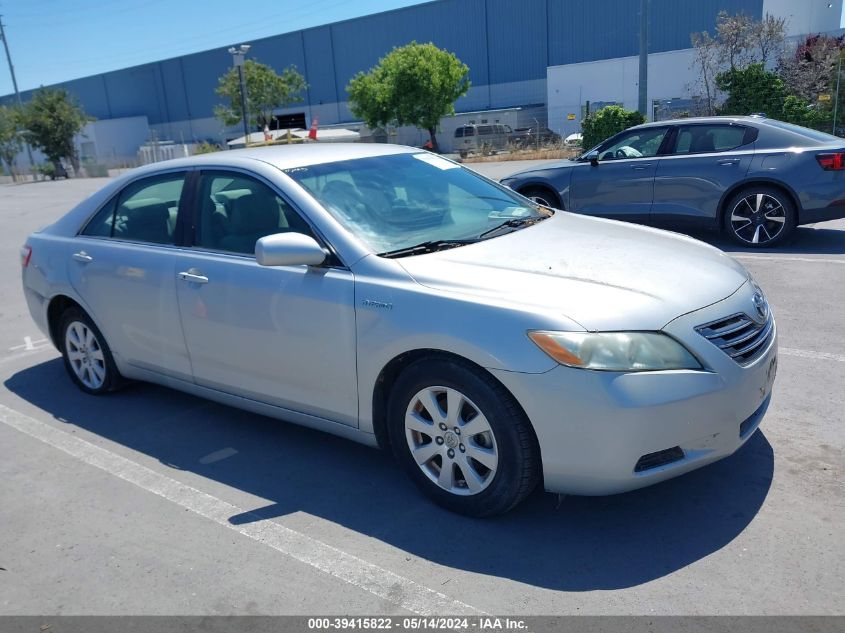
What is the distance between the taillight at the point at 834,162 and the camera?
8156 mm

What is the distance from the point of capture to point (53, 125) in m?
49.6

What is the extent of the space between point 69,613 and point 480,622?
64.1 inches

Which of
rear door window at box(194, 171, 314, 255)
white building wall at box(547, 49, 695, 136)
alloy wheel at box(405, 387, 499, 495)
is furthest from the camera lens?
Result: white building wall at box(547, 49, 695, 136)

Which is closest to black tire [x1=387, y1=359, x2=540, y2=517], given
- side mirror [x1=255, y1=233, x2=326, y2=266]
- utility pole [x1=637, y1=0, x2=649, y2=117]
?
side mirror [x1=255, y1=233, x2=326, y2=266]

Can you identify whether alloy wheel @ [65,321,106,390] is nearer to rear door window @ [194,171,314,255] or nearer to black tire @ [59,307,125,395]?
black tire @ [59,307,125,395]

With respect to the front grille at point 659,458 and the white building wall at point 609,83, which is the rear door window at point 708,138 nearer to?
the front grille at point 659,458

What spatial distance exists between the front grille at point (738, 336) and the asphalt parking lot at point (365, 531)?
702mm

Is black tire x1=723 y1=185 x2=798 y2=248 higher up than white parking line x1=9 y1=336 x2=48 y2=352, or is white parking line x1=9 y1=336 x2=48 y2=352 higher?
black tire x1=723 y1=185 x2=798 y2=248

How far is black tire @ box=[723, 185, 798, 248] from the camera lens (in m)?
8.55

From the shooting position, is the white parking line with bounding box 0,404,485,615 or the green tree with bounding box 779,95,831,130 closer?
the white parking line with bounding box 0,404,485,615

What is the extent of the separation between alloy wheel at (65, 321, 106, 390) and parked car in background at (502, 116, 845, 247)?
6.53m

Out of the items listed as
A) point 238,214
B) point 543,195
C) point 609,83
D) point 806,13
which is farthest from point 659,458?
point 806,13

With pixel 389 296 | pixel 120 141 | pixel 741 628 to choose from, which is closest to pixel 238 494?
pixel 389 296

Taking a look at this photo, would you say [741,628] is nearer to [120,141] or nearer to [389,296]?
[389,296]
